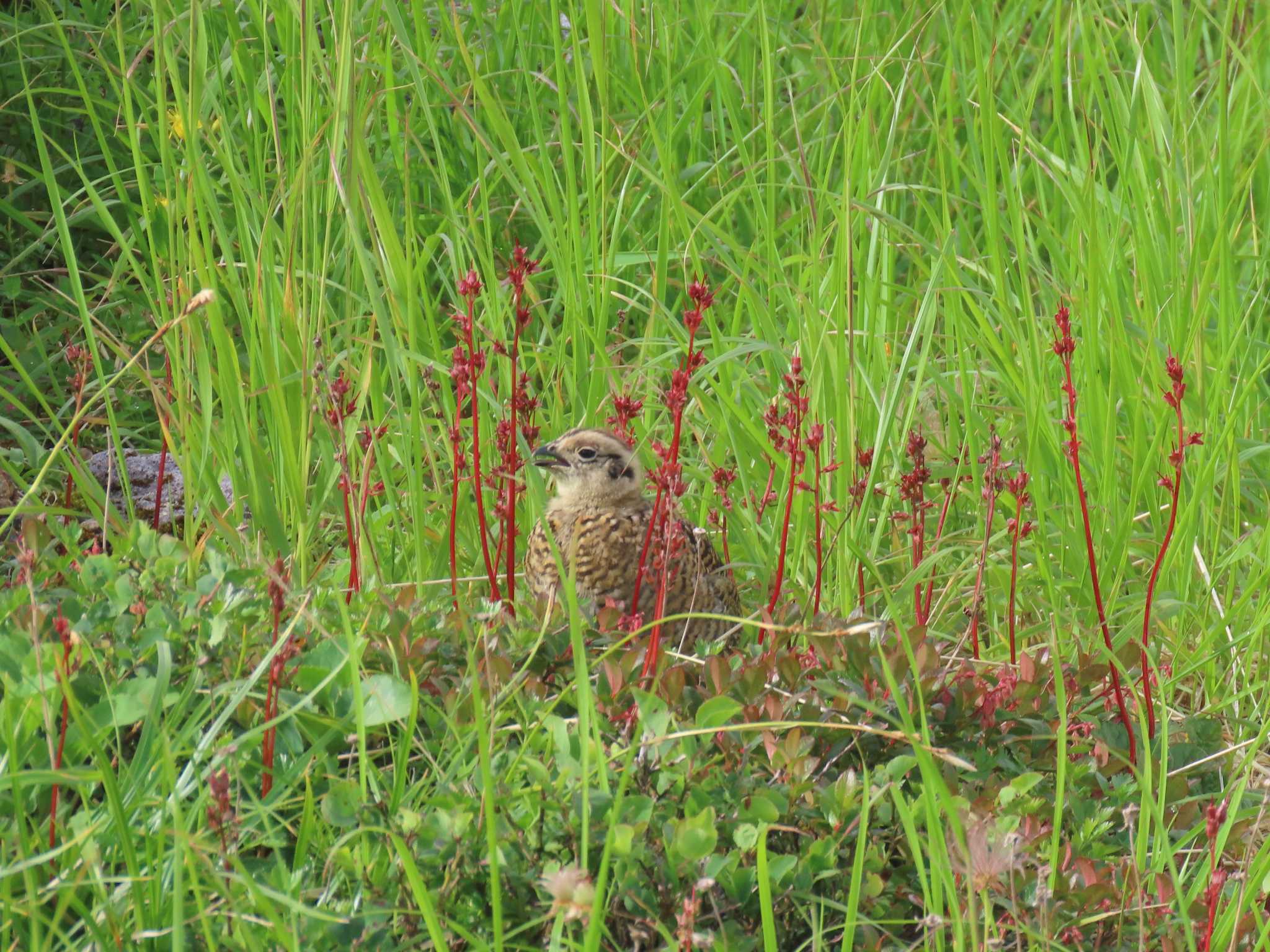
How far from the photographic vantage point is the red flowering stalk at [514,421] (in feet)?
11.5

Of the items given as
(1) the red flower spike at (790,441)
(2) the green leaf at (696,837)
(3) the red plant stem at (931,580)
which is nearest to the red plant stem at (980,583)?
(3) the red plant stem at (931,580)

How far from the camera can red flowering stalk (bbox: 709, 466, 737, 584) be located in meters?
3.99

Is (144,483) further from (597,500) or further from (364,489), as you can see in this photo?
(364,489)

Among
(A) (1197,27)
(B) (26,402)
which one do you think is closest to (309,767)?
(B) (26,402)

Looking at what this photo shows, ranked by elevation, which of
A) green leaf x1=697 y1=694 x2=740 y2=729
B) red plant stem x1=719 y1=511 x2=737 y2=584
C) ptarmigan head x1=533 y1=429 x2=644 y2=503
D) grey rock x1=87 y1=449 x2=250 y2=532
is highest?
green leaf x1=697 y1=694 x2=740 y2=729

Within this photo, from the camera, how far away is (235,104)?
5926 mm

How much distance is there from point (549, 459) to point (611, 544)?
29 cm

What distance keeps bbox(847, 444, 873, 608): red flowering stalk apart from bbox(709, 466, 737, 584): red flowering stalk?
32 centimetres

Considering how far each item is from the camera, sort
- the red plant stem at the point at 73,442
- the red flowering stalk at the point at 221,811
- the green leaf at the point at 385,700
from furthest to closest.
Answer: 1. the red plant stem at the point at 73,442
2. the green leaf at the point at 385,700
3. the red flowering stalk at the point at 221,811

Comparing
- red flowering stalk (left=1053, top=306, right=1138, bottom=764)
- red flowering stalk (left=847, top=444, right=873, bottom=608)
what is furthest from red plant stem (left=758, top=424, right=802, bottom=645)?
red flowering stalk (left=1053, top=306, right=1138, bottom=764)

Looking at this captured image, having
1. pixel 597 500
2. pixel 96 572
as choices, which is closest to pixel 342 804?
pixel 96 572

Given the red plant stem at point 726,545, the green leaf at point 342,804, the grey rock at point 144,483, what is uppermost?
the green leaf at point 342,804

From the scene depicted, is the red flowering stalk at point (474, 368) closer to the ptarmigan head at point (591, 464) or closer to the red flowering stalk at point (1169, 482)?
the ptarmigan head at point (591, 464)

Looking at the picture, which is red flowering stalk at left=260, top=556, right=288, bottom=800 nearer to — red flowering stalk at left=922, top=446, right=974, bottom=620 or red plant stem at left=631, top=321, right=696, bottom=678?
red plant stem at left=631, top=321, right=696, bottom=678
